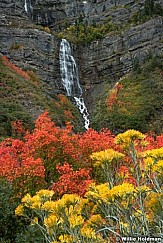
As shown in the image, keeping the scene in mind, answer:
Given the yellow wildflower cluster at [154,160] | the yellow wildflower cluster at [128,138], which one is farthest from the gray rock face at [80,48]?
the yellow wildflower cluster at [154,160]

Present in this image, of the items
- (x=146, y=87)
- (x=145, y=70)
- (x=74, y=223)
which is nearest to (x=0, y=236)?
(x=74, y=223)

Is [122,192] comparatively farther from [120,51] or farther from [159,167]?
[120,51]

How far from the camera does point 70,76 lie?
147 feet

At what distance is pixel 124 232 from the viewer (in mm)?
2551

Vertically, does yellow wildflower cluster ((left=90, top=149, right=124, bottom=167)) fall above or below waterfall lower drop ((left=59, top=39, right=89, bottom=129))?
above

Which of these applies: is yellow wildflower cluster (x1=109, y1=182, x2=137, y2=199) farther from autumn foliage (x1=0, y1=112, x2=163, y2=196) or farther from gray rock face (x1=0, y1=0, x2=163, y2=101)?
gray rock face (x1=0, y1=0, x2=163, y2=101)

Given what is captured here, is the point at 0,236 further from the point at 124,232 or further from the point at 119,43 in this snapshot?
the point at 119,43

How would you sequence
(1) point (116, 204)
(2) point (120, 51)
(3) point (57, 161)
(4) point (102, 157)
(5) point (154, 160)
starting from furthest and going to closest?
(2) point (120, 51) → (3) point (57, 161) → (4) point (102, 157) → (5) point (154, 160) → (1) point (116, 204)

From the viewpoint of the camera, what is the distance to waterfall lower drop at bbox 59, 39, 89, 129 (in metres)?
42.2

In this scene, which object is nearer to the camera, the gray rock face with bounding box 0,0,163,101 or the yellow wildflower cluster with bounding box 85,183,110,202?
the yellow wildflower cluster with bounding box 85,183,110,202

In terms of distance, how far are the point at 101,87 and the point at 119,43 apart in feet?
27.3

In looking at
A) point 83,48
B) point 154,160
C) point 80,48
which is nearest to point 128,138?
point 154,160

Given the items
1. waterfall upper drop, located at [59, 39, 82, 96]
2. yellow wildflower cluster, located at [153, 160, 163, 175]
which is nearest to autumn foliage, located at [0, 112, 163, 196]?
yellow wildflower cluster, located at [153, 160, 163, 175]

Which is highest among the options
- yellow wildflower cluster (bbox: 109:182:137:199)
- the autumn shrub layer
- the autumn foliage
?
yellow wildflower cluster (bbox: 109:182:137:199)
